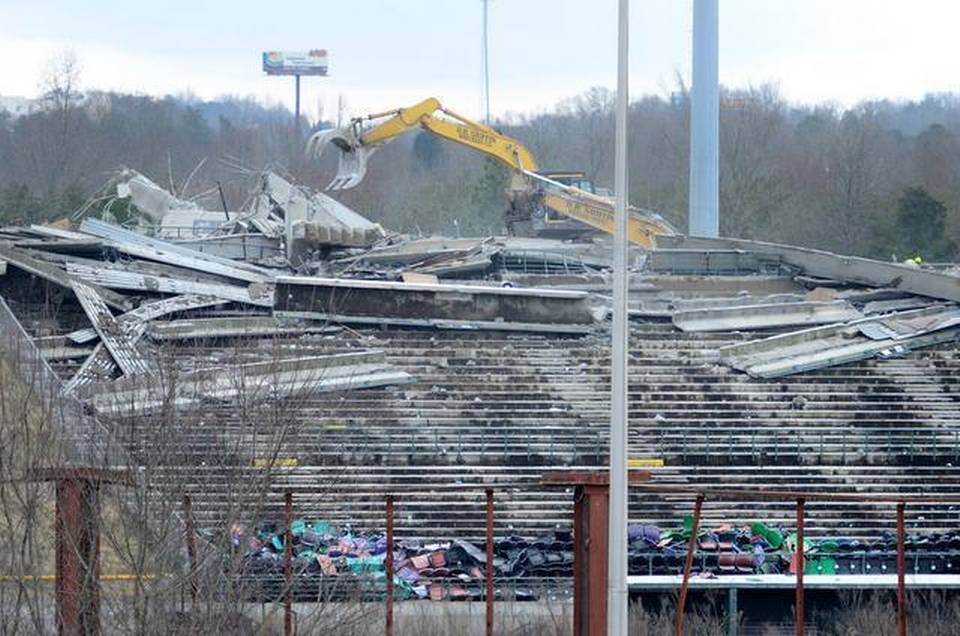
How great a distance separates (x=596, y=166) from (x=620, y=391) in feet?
247

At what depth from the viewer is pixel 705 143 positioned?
156 ft

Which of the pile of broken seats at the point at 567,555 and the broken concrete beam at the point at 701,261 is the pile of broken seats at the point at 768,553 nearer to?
the pile of broken seats at the point at 567,555

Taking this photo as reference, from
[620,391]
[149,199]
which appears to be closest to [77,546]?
[620,391]

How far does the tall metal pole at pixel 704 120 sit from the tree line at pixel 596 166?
34.6 feet

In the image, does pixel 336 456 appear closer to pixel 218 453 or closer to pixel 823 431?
pixel 823 431

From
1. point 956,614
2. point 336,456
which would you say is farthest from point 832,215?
point 956,614

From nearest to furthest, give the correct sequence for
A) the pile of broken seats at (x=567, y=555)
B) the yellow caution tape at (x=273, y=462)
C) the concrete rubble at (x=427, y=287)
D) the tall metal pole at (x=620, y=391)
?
the tall metal pole at (x=620, y=391) < the yellow caution tape at (x=273, y=462) < the pile of broken seats at (x=567, y=555) < the concrete rubble at (x=427, y=287)

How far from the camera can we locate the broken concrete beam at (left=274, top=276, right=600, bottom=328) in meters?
33.4

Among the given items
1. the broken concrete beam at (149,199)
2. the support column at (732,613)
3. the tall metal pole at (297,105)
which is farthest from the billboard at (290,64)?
the support column at (732,613)

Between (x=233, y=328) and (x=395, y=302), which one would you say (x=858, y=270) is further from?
(x=233, y=328)

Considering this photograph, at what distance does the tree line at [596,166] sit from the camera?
6159 centimetres

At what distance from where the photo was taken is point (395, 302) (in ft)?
110

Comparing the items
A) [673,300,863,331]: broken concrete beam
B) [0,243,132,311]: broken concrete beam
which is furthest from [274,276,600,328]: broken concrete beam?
[673,300,863,331]: broken concrete beam

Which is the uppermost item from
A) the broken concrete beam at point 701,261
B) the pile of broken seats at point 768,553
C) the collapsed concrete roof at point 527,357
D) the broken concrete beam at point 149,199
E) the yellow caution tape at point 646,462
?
the broken concrete beam at point 149,199
